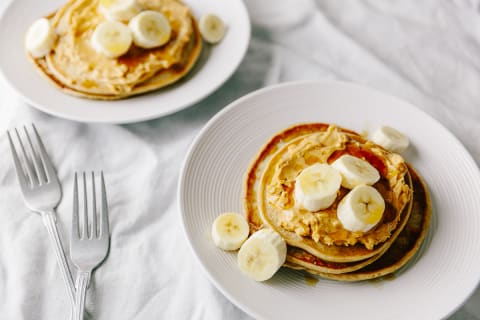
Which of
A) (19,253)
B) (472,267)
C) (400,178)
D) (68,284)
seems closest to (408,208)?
(400,178)

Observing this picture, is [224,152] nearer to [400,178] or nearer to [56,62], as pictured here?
[400,178]

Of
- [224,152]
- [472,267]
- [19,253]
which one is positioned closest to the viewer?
[472,267]

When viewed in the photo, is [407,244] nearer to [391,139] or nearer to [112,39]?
[391,139]

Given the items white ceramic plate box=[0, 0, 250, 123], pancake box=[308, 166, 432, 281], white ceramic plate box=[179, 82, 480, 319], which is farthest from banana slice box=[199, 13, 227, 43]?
pancake box=[308, 166, 432, 281]

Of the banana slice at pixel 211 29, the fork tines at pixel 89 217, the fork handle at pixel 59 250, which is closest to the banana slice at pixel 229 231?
the fork tines at pixel 89 217

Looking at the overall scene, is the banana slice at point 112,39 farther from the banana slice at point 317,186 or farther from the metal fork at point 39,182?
the banana slice at point 317,186

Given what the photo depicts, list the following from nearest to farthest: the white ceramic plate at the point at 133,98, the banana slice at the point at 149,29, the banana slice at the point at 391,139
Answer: the banana slice at the point at 391,139
the white ceramic plate at the point at 133,98
the banana slice at the point at 149,29

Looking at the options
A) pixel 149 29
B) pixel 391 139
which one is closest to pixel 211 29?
pixel 149 29

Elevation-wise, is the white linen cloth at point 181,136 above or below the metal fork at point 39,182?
below
